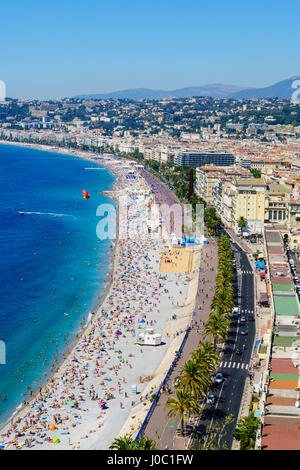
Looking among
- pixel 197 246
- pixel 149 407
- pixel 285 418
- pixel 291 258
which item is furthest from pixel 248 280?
pixel 285 418

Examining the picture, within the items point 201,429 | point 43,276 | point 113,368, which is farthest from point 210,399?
point 43,276

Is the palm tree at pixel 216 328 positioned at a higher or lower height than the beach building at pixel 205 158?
lower

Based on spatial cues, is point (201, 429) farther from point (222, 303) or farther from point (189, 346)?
point (222, 303)

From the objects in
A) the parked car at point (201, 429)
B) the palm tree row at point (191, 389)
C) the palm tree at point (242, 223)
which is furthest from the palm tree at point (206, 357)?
the palm tree at point (242, 223)

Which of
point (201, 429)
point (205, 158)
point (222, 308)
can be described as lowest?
point (201, 429)

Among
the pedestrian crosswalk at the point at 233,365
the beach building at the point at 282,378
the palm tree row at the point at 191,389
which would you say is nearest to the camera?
the beach building at the point at 282,378

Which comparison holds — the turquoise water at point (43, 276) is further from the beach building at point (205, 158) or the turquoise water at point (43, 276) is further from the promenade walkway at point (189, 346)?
the beach building at point (205, 158)
